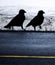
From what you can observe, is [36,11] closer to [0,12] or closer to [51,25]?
[51,25]

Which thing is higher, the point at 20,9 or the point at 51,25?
the point at 20,9

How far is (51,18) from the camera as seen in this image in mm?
5684

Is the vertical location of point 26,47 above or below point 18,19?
below

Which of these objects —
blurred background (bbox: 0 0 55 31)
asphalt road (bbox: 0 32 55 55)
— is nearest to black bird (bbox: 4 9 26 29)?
blurred background (bbox: 0 0 55 31)

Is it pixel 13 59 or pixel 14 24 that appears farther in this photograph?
pixel 14 24

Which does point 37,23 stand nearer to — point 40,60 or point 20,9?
point 20,9

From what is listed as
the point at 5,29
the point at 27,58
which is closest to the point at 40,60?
the point at 27,58

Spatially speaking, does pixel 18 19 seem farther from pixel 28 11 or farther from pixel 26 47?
pixel 26 47

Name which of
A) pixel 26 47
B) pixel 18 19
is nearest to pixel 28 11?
pixel 18 19

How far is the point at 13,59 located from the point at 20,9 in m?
3.44

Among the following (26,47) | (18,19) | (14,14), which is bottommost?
(26,47)

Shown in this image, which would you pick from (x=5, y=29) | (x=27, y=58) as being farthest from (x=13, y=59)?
(x=5, y=29)

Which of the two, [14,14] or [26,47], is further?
[14,14]

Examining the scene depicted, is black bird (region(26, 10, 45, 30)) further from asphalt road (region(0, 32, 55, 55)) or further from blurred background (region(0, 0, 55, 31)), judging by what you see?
asphalt road (region(0, 32, 55, 55))
